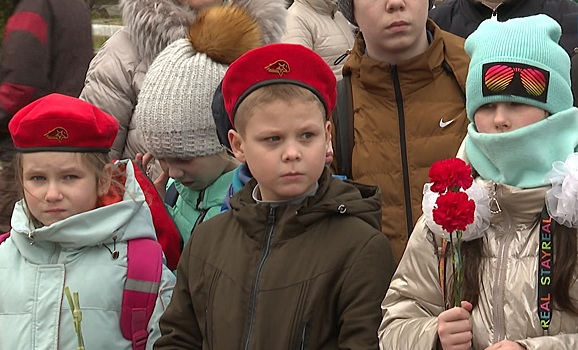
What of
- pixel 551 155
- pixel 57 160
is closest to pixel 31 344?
pixel 57 160

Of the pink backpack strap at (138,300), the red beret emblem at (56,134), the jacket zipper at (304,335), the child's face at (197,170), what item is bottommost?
the pink backpack strap at (138,300)

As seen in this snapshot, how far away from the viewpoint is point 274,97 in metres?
3.10

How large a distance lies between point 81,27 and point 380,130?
6.99ft

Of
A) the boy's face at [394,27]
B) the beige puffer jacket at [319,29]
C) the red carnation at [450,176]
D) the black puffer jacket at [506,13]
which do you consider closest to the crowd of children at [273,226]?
the red carnation at [450,176]

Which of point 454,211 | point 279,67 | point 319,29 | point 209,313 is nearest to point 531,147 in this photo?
point 454,211

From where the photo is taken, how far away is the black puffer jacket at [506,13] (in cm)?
427

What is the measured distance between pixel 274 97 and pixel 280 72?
9 centimetres

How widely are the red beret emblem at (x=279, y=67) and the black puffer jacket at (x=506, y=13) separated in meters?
1.60

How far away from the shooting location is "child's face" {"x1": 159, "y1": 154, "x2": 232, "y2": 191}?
393 cm

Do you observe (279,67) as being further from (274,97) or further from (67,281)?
(67,281)

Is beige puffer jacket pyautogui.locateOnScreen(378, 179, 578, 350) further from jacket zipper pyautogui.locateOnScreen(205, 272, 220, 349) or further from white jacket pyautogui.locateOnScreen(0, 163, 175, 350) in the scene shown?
white jacket pyautogui.locateOnScreen(0, 163, 175, 350)

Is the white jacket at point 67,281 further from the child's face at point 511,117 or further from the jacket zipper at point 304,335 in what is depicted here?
the child's face at point 511,117

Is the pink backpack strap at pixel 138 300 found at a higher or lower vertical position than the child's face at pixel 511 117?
lower

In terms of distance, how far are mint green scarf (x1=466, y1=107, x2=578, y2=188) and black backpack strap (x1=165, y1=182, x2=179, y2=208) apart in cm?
170
